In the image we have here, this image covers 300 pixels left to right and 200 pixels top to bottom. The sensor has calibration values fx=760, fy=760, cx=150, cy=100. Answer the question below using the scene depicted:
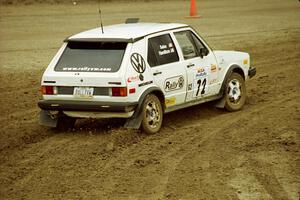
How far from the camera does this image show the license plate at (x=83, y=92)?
1069cm

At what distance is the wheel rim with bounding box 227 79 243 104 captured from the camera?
12.8 metres

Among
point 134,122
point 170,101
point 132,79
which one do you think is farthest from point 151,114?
point 132,79

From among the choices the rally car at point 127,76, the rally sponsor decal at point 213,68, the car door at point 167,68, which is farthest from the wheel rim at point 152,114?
the rally sponsor decal at point 213,68

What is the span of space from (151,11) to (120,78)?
21.5 metres

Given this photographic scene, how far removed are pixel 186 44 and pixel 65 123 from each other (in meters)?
2.27

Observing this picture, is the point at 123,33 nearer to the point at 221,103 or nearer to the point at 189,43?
the point at 189,43

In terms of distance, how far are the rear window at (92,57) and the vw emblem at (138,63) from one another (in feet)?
0.55

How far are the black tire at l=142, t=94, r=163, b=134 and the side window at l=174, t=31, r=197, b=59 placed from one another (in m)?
1.12

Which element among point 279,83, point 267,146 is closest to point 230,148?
point 267,146

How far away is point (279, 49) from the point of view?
68.7ft

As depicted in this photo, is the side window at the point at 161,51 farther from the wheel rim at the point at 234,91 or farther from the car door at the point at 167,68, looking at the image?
the wheel rim at the point at 234,91

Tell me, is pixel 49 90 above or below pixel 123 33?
below

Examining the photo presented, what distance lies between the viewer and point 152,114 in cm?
1104

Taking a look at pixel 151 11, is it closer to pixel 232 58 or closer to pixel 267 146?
pixel 232 58
